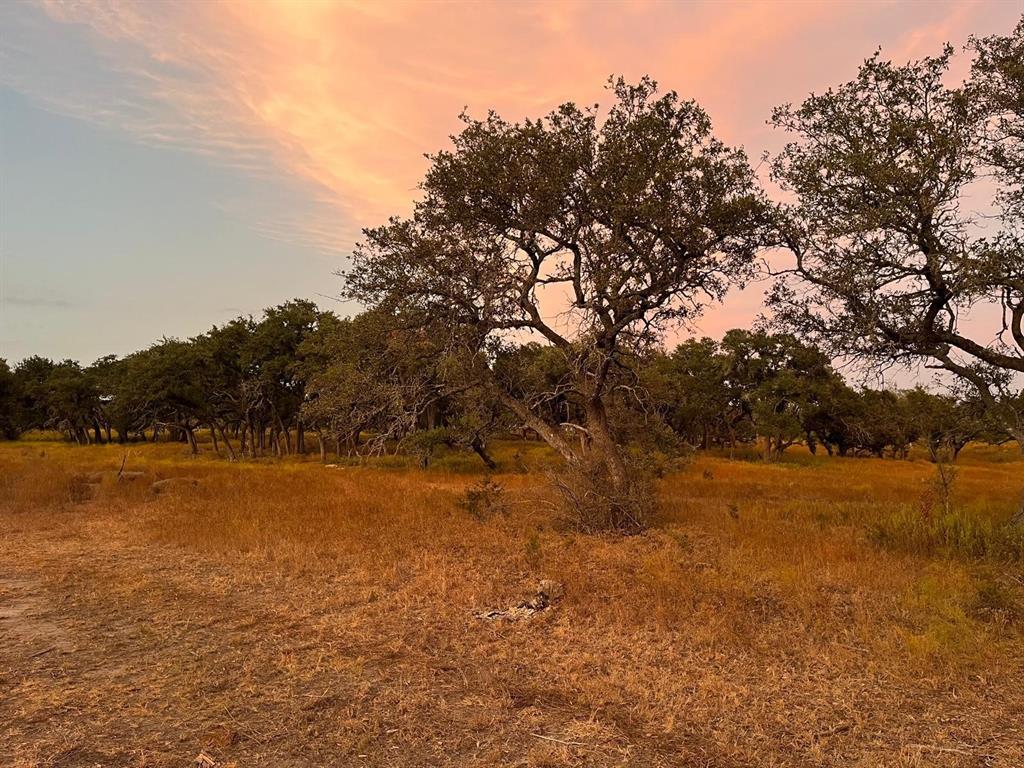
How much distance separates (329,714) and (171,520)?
12.0 meters

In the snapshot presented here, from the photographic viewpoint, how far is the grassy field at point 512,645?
470 centimetres

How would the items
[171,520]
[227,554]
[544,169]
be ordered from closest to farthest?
[227,554] < [544,169] < [171,520]

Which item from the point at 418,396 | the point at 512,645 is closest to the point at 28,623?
the point at 512,645

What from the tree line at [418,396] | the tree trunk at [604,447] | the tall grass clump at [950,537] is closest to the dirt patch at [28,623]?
the tree line at [418,396]

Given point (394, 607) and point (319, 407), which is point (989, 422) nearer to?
point (394, 607)

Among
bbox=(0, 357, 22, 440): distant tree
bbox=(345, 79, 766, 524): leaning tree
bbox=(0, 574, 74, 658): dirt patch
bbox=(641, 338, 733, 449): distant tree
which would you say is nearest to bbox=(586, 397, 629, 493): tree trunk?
bbox=(345, 79, 766, 524): leaning tree

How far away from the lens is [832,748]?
15.2ft

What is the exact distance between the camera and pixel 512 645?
22.8 feet

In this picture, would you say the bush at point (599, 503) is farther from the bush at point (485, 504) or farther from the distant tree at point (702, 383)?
the distant tree at point (702, 383)

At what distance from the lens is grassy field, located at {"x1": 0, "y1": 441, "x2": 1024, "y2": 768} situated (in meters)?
4.70

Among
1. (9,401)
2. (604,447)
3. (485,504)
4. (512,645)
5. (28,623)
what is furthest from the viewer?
(9,401)

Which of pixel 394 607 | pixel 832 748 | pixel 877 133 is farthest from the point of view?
pixel 877 133

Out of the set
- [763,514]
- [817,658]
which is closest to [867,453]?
[763,514]

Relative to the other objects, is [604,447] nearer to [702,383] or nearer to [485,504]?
[485,504]
